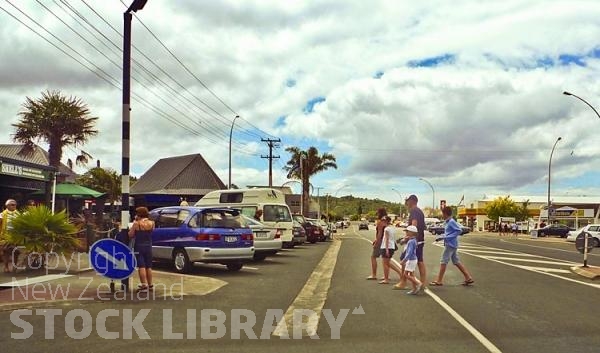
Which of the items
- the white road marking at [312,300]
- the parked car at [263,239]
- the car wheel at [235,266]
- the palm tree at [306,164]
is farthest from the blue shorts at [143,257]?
the palm tree at [306,164]

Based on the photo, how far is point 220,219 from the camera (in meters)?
15.0

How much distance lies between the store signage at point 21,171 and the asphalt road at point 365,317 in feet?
32.2

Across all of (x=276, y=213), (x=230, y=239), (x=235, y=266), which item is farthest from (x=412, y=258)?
(x=276, y=213)

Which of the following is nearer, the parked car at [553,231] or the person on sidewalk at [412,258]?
the person on sidewalk at [412,258]

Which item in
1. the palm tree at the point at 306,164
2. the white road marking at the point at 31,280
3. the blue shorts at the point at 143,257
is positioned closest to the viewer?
the blue shorts at the point at 143,257

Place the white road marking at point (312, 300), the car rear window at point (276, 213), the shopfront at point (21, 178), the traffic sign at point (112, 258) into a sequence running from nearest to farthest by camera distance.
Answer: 1. the white road marking at point (312, 300)
2. the traffic sign at point (112, 258)
3. the shopfront at point (21, 178)
4. the car rear window at point (276, 213)

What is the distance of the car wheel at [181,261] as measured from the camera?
1455 centimetres

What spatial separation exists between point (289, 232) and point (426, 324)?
1565 centimetres

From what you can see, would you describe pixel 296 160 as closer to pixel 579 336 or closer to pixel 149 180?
pixel 149 180

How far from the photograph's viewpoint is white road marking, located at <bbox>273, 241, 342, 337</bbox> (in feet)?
26.4

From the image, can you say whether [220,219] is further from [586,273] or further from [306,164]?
[306,164]

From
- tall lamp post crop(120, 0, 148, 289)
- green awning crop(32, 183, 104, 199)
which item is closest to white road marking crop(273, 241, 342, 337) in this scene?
tall lamp post crop(120, 0, 148, 289)

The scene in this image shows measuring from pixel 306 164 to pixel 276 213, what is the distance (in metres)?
37.7

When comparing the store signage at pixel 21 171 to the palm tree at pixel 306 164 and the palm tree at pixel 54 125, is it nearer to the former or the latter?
the palm tree at pixel 54 125
